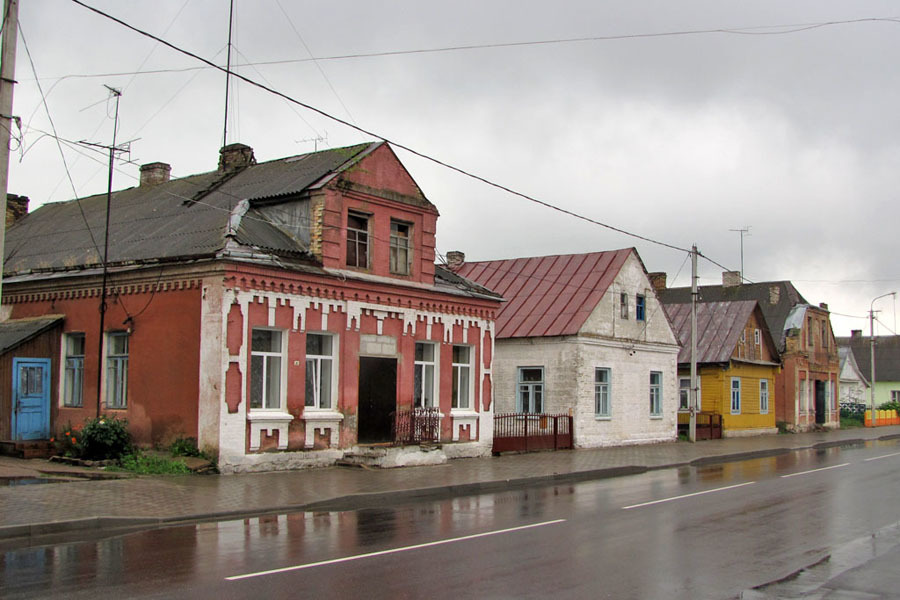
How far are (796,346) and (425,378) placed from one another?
29.9m

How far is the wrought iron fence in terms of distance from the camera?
2172 cm

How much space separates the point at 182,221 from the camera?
2138 centimetres

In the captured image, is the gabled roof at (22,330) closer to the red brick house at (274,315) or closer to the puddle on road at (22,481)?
the red brick house at (274,315)

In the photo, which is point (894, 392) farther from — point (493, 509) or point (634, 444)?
point (493, 509)

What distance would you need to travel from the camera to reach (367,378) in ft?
69.8

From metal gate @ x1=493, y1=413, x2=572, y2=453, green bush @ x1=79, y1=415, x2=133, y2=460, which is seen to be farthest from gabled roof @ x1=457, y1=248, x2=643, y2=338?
green bush @ x1=79, y1=415, x2=133, y2=460

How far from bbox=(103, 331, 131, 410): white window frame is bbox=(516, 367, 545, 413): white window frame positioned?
14.1 m

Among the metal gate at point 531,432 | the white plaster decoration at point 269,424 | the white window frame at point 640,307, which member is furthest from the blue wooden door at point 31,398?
the white window frame at point 640,307

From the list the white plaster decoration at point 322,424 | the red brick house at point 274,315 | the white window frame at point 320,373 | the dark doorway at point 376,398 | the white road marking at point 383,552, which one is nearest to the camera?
the white road marking at point 383,552

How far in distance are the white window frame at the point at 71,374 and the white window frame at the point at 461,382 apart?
30.8 feet

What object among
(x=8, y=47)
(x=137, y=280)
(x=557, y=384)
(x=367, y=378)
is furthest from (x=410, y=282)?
(x=8, y=47)

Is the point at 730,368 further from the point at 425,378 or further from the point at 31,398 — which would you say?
the point at 31,398

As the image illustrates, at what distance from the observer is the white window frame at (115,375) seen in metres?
19.8

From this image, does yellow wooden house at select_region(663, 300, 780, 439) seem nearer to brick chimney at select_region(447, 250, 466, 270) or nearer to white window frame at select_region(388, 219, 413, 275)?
brick chimney at select_region(447, 250, 466, 270)
